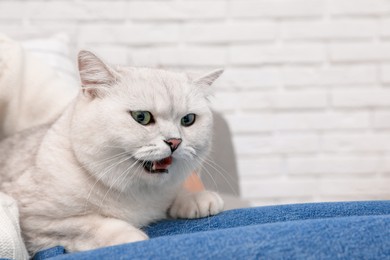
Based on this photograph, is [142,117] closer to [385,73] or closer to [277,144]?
[277,144]

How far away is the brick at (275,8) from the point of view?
6.15 ft

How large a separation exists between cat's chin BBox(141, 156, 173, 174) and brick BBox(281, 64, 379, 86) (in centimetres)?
110

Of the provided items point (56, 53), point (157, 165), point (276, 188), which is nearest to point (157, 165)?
point (157, 165)

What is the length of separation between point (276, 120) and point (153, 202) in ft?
3.35

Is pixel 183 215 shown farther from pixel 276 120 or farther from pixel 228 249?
pixel 276 120

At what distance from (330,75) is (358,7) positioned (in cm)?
28

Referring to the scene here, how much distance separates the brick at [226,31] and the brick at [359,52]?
0.88 ft

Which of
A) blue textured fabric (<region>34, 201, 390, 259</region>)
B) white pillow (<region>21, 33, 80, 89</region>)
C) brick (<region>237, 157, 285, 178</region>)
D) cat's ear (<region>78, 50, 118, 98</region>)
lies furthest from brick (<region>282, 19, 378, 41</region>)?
blue textured fabric (<region>34, 201, 390, 259</region>)

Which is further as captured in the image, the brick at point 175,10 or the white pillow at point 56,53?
the brick at point 175,10

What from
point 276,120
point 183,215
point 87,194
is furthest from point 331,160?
point 87,194

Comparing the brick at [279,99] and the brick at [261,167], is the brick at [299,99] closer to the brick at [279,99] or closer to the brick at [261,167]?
A: the brick at [279,99]

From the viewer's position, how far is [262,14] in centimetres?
188

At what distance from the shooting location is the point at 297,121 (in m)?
1.94

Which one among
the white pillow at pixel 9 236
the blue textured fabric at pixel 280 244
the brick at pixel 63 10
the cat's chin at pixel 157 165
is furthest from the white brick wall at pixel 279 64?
the blue textured fabric at pixel 280 244
